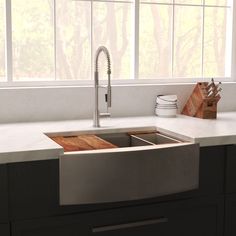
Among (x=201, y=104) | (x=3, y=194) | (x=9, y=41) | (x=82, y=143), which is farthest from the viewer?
(x=201, y=104)

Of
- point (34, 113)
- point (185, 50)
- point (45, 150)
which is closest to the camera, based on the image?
point (45, 150)

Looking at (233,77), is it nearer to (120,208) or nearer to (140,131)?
(140,131)

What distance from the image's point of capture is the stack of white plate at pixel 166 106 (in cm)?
277

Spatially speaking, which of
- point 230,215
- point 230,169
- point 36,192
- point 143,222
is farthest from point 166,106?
point 36,192

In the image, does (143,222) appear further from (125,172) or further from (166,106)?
(166,106)

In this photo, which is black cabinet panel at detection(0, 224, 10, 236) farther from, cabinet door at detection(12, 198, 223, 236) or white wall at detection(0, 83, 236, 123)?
white wall at detection(0, 83, 236, 123)

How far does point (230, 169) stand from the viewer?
2.23 metres

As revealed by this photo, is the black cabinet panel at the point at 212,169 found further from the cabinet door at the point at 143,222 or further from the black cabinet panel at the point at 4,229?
the black cabinet panel at the point at 4,229

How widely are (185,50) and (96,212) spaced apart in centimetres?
380

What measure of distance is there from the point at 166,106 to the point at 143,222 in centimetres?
89

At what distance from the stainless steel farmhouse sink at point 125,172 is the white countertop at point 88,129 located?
85mm

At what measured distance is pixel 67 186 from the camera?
1880mm

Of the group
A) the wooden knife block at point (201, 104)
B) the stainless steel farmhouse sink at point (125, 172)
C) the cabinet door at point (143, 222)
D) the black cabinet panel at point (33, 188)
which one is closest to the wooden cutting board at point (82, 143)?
the stainless steel farmhouse sink at point (125, 172)

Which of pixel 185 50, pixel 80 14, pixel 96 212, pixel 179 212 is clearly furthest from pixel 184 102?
pixel 185 50
